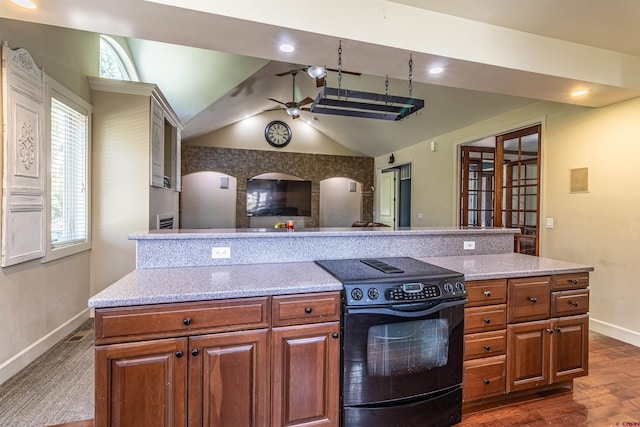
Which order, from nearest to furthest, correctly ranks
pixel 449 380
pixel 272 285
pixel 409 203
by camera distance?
pixel 272 285, pixel 449 380, pixel 409 203

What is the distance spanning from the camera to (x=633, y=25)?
2328 mm

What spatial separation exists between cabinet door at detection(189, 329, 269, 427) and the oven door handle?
A: 0.51 metres

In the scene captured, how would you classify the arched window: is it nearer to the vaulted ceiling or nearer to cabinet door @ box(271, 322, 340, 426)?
the vaulted ceiling

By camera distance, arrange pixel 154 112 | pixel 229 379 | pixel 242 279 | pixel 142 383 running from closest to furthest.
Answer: pixel 142 383
pixel 229 379
pixel 242 279
pixel 154 112

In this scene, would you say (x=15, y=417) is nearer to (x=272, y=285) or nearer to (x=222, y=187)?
(x=272, y=285)

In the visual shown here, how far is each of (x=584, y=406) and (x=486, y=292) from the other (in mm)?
1058

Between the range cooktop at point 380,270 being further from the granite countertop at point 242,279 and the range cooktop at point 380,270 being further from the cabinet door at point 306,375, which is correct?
the cabinet door at point 306,375

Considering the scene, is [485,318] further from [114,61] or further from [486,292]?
[114,61]

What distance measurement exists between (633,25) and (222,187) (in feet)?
23.1

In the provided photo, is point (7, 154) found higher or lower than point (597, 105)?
lower

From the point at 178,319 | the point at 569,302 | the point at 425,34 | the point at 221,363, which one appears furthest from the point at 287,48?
the point at 569,302

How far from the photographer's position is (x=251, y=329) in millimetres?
1523

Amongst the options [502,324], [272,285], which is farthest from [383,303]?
[502,324]

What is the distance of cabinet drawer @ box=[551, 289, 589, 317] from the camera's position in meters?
2.09
